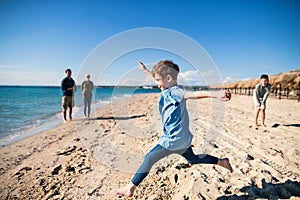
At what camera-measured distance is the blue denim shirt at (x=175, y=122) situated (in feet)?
7.40

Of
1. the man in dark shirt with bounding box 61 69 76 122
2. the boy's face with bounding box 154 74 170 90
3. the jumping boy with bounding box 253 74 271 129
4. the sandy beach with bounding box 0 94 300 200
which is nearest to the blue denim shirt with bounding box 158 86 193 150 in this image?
the boy's face with bounding box 154 74 170 90

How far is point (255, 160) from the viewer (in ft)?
11.6

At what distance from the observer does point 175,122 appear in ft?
7.43

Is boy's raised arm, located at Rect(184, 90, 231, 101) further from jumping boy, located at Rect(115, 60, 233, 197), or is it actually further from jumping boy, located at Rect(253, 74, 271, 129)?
jumping boy, located at Rect(253, 74, 271, 129)

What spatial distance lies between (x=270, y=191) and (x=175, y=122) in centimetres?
151

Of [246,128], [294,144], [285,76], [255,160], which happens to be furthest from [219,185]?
[285,76]

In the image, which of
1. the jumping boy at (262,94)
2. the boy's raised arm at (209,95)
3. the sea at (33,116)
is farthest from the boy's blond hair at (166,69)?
the jumping boy at (262,94)

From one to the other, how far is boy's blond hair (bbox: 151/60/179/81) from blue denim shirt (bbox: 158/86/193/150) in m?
0.18

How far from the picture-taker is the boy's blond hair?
2.40 metres

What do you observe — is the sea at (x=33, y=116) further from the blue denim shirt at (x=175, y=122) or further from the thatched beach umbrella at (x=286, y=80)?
the thatched beach umbrella at (x=286, y=80)

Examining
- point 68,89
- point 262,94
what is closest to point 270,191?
point 262,94

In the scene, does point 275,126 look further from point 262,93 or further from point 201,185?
point 201,185

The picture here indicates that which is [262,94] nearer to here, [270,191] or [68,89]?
[270,191]

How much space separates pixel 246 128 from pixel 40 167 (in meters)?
5.51
